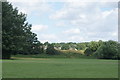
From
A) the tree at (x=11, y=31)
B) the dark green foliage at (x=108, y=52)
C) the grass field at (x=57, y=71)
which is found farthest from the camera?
the dark green foliage at (x=108, y=52)

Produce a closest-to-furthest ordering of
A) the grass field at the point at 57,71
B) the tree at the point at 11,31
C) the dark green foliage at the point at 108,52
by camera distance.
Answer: the grass field at the point at 57,71 < the tree at the point at 11,31 < the dark green foliage at the point at 108,52

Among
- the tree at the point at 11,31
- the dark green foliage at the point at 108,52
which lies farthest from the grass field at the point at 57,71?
the dark green foliage at the point at 108,52

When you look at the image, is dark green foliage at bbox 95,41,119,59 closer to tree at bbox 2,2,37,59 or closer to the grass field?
tree at bbox 2,2,37,59

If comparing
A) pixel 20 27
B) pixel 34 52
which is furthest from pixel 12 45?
pixel 34 52

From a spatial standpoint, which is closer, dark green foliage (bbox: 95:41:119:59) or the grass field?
the grass field

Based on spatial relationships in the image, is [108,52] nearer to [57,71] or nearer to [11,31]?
[11,31]

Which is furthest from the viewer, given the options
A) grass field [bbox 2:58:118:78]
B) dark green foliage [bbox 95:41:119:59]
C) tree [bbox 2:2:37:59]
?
dark green foliage [bbox 95:41:119:59]

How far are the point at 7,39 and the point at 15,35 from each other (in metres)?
2.92

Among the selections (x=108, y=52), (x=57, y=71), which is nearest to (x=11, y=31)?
(x=108, y=52)

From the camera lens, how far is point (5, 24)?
198ft

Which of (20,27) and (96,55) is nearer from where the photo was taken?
(20,27)

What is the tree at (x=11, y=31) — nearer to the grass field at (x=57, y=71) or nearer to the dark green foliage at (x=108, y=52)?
the dark green foliage at (x=108, y=52)

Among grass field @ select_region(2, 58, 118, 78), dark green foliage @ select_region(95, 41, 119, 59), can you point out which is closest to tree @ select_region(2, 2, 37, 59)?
dark green foliage @ select_region(95, 41, 119, 59)

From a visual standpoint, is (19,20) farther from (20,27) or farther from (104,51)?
(104,51)
